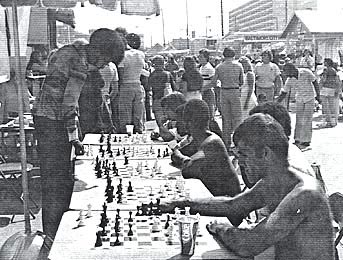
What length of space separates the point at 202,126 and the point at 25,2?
152 centimetres

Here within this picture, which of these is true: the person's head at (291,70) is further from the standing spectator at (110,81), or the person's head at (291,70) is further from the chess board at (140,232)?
the chess board at (140,232)

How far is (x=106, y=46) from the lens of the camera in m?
4.38

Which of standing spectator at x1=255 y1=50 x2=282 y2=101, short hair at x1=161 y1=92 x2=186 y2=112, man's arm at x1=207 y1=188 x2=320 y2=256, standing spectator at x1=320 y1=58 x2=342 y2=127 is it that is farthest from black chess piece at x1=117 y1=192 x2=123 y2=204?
standing spectator at x1=320 y1=58 x2=342 y2=127

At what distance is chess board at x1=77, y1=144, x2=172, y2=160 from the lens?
17.3 feet

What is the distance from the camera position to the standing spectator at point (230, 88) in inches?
368

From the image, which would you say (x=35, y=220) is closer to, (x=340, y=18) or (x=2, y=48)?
(x=2, y=48)

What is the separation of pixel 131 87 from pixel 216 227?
686cm

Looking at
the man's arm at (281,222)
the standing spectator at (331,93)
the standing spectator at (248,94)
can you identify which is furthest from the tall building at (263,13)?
the man's arm at (281,222)

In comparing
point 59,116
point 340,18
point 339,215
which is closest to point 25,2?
point 59,116

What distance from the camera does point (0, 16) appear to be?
529 centimetres

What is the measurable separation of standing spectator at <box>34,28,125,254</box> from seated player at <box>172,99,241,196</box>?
865 millimetres

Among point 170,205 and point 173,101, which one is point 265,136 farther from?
point 173,101

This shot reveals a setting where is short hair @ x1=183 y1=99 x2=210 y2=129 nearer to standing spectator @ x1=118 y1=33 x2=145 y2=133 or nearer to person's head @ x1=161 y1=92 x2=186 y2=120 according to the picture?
person's head @ x1=161 y1=92 x2=186 y2=120

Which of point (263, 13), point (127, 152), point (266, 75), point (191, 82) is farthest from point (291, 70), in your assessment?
point (263, 13)
